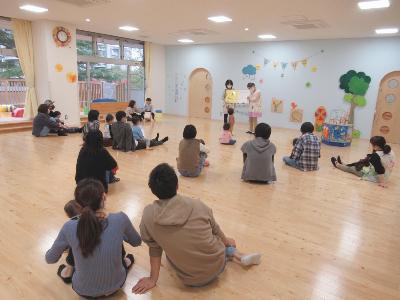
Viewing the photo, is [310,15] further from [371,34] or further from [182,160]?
[182,160]

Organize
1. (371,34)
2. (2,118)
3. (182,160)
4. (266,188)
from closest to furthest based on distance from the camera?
(266,188)
(182,160)
(371,34)
(2,118)

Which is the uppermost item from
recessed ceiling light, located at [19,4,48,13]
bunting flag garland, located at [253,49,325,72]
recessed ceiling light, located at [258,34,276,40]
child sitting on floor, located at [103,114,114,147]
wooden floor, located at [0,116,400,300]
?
recessed ceiling light, located at [19,4,48,13]

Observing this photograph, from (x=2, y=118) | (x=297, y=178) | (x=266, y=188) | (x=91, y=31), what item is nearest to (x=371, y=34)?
(x=297, y=178)

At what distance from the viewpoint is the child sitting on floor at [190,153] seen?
4.30 metres

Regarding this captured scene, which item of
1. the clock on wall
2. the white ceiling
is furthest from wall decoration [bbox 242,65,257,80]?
the clock on wall

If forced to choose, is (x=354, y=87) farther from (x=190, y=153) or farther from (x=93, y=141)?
(x=93, y=141)

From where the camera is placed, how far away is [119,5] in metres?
5.75

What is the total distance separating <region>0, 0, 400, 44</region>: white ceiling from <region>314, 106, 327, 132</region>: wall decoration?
200 cm

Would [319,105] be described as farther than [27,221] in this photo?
Yes

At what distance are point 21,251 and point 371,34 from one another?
27.8 ft

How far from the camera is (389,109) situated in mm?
8148

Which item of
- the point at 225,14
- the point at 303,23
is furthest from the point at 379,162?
the point at 225,14

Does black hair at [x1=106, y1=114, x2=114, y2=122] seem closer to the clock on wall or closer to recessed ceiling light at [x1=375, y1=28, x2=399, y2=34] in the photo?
the clock on wall

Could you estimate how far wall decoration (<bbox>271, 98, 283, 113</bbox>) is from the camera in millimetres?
9719
